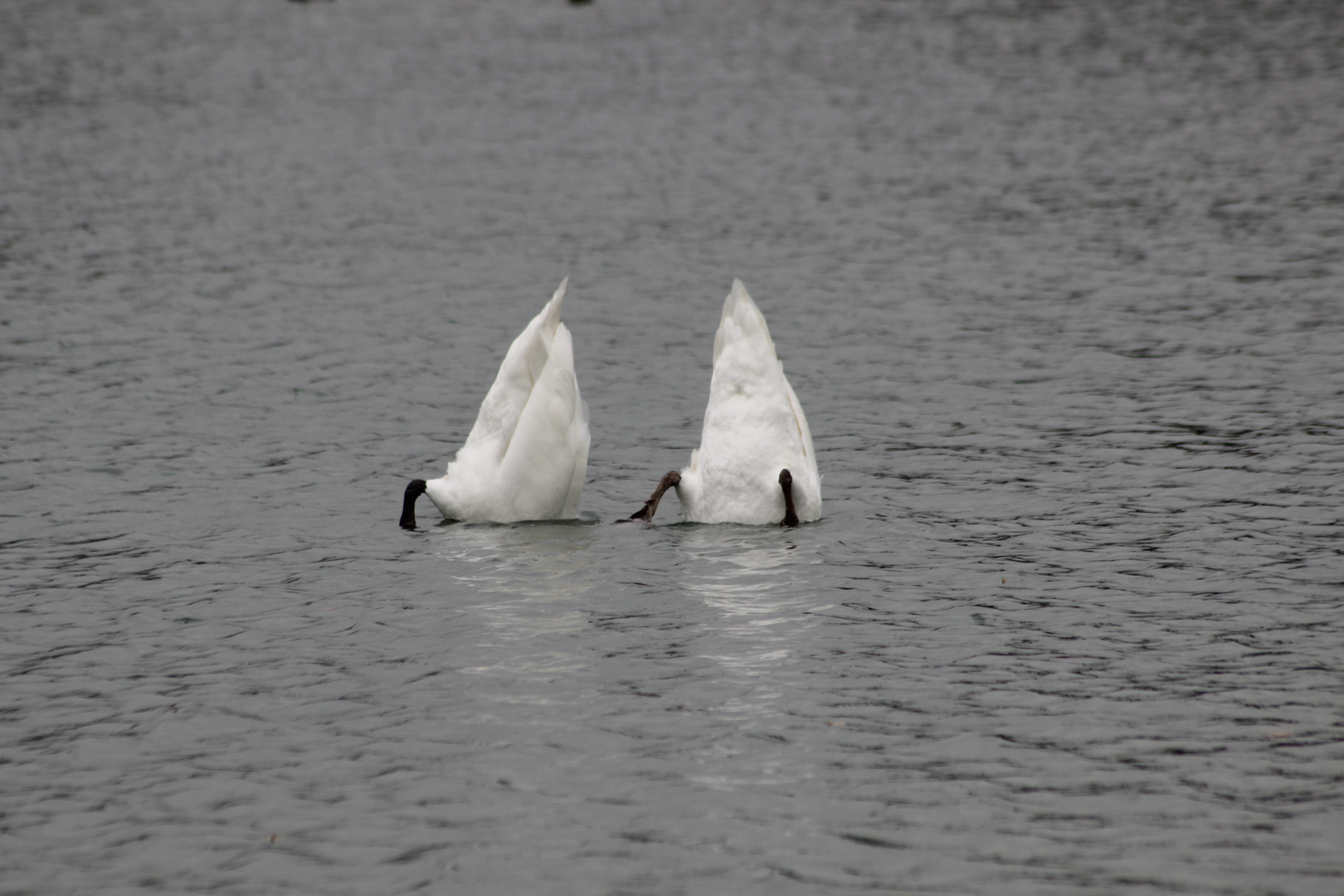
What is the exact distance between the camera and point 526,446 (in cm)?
1320

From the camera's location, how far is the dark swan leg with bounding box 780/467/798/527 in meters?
12.8

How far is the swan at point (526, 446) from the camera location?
1323cm

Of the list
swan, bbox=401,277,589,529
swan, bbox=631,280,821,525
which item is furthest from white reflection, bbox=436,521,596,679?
swan, bbox=631,280,821,525

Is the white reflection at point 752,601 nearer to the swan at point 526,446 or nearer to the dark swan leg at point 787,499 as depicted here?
the dark swan leg at point 787,499

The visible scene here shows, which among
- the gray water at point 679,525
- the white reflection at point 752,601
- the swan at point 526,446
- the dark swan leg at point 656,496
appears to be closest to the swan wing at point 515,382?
the swan at point 526,446

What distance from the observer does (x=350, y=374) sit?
60.1 ft

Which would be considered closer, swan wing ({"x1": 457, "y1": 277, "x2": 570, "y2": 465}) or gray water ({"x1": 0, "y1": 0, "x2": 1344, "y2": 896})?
gray water ({"x1": 0, "y1": 0, "x2": 1344, "y2": 896})

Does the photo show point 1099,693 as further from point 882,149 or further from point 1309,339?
point 882,149

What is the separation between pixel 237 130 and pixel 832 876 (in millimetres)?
29406

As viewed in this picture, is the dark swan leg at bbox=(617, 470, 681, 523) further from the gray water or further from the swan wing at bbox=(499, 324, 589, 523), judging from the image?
the swan wing at bbox=(499, 324, 589, 523)

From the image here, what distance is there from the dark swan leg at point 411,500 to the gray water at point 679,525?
366 millimetres

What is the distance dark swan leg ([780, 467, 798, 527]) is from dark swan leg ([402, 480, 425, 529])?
3.08 m

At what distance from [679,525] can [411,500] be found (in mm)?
2340

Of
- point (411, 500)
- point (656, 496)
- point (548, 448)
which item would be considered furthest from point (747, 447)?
point (411, 500)
